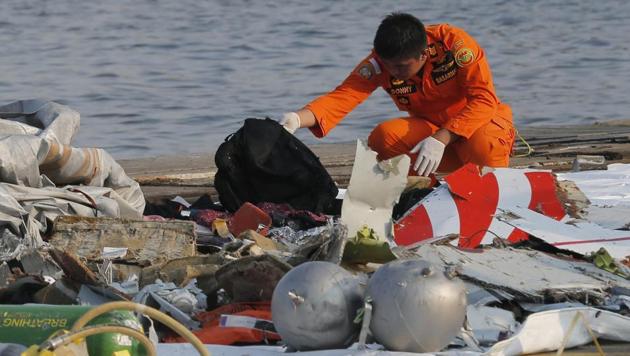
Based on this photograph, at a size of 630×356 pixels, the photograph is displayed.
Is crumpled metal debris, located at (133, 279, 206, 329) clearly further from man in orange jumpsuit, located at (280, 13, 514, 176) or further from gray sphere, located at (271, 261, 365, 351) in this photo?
man in orange jumpsuit, located at (280, 13, 514, 176)

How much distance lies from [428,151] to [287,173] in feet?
1.82

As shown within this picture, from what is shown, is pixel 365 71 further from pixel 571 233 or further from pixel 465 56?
pixel 571 233

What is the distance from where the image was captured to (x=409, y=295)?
116 inches

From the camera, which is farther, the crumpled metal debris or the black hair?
the black hair

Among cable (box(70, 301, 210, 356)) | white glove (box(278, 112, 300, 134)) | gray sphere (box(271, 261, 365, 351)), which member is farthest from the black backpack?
cable (box(70, 301, 210, 356))

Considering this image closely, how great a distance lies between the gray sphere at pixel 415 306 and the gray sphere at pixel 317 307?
55 mm

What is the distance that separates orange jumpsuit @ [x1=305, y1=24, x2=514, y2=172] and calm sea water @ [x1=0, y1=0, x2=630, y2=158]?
290cm

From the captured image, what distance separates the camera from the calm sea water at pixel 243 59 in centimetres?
961

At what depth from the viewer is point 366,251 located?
3789 mm

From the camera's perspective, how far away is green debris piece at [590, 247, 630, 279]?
386 centimetres

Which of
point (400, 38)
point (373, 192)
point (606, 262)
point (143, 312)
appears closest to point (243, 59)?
point (400, 38)

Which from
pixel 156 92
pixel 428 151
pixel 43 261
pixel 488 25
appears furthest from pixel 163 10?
pixel 43 261

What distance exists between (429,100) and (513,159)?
1.10 m

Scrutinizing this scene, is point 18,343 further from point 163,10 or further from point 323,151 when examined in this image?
point 163,10
